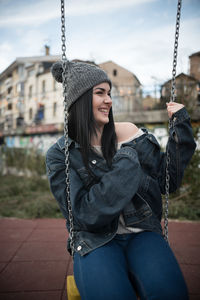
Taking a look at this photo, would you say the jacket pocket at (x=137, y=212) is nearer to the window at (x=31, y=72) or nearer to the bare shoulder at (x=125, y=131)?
the bare shoulder at (x=125, y=131)

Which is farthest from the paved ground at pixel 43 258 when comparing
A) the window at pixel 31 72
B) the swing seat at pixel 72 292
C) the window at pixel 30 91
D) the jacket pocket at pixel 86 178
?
the window at pixel 31 72

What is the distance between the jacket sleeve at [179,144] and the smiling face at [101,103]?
1.44ft

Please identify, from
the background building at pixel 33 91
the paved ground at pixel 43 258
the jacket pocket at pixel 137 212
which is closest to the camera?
the jacket pocket at pixel 137 212

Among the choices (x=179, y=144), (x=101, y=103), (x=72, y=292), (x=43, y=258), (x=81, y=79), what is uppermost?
(x=81, y=79)

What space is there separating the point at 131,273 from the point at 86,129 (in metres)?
0.88

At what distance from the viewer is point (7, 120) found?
86.5 feet

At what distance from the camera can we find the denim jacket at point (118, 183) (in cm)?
118

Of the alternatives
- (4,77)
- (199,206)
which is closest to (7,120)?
(4,77)

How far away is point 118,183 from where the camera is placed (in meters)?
1.17

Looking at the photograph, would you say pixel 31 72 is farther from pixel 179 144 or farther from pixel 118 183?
pixel 118 183

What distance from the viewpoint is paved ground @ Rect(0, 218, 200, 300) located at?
2.13m

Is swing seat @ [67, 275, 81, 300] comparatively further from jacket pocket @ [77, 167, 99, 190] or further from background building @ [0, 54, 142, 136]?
background building @ [0, 54, 142, 136]

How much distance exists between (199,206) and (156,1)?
12.4 feet

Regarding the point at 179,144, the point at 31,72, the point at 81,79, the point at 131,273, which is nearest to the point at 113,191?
the point at 131,273
